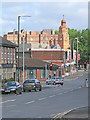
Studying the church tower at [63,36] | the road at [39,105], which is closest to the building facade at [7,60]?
the road at [39,105]

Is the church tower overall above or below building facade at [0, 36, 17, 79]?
above

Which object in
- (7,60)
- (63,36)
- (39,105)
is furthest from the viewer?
(63,36)

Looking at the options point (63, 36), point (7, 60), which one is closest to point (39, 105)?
point (7, 60)

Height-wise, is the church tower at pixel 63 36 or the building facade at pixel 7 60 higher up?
the church tower at pixel 63 36

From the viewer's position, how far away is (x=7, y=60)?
77.0 metres

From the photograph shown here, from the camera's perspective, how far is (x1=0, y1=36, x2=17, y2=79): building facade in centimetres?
7425

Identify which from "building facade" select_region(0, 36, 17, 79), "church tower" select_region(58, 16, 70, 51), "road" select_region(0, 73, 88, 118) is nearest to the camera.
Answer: "road" select_region(0, 73, 88, 118)

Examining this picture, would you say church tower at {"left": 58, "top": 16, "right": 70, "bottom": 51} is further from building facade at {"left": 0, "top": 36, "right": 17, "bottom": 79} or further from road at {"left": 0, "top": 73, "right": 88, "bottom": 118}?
road at {"left": 0, "top": 73, "right": 88, "bottom": 118}

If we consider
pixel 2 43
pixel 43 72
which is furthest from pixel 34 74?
pixel 2 43

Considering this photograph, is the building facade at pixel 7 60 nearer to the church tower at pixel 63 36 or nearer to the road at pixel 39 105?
the road at pixel 39 105

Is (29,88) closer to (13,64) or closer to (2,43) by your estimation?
(2,43)

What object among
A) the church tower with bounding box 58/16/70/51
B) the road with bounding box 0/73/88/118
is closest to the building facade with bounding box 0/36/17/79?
the road with bounding box 0/73/88/118

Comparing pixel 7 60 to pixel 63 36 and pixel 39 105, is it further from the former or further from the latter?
pixel 63 36

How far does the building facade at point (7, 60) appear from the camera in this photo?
244ft
